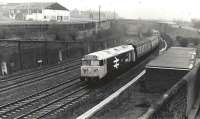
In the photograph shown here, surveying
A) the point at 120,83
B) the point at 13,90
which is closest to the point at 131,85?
the point at 120,83

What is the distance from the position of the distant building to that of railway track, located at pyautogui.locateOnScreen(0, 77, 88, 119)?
52.6 metres

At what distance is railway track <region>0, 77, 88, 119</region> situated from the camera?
19.1 metres

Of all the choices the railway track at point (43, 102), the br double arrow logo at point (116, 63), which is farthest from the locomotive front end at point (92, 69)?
the br double arrow logo at point (116, 63)

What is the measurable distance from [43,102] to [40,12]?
58472mm

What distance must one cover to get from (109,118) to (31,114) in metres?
4.84

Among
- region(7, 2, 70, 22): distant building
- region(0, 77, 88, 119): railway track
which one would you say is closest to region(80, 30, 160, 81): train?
region(0, 77, 88, 119): railway track

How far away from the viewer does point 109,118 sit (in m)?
18.6

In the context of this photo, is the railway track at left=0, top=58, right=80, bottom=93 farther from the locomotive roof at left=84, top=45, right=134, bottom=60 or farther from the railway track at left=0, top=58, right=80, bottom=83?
the locomotive roof at left=84, top=45, right=134, bottom=60

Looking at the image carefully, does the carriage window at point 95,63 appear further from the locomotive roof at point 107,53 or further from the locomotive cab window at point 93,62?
the locomotive roof at point 107,53

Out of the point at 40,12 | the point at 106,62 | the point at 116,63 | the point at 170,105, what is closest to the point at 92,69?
the point at 106,62

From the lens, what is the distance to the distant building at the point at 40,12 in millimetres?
76938

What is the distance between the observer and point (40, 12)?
77188 mm

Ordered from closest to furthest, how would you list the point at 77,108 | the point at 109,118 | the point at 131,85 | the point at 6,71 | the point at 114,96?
the point at 109,118 < the point at 77,108 < the point at 114,96 < the point at 131,85 < the point at 6,71

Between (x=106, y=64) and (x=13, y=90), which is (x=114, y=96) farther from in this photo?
(x=13, y=90)
